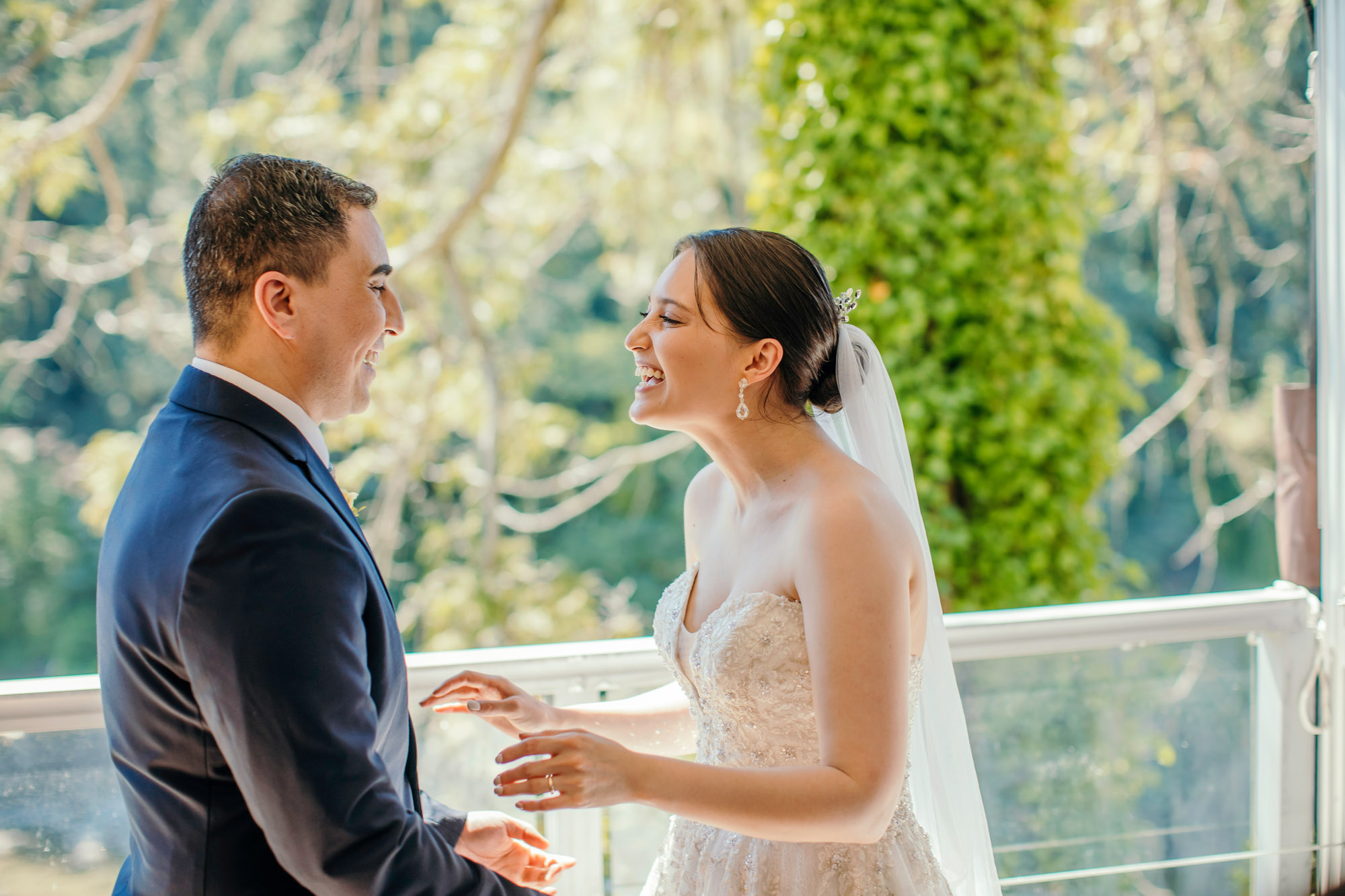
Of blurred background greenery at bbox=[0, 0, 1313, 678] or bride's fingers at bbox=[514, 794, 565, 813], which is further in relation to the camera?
blurred background greenery at bbox=[0, 0, 1313, 678]

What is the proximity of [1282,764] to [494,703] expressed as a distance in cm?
228

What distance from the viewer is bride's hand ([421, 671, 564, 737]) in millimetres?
1483

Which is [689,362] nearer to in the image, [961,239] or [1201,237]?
[961,239]

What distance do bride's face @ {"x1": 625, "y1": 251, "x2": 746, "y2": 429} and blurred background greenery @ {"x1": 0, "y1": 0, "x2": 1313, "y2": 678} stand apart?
2022mm

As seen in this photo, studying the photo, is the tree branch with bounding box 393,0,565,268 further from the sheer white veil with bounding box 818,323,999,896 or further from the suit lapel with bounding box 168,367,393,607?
the suit lapel with bounding box 168,367,393,607

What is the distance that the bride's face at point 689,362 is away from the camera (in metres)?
1.60

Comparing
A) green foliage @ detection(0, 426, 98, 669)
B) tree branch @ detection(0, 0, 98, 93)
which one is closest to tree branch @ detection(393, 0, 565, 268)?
tree branch @ detection(0, 0, 98, 93)

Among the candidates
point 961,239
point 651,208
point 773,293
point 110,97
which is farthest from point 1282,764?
point 110,97

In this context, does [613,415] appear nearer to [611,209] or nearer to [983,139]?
[611,209]

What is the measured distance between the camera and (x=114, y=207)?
457 centimetres

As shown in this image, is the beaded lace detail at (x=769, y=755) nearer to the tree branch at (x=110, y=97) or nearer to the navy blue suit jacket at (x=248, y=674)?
the navy blue suit jacket at (x=248, y=674)

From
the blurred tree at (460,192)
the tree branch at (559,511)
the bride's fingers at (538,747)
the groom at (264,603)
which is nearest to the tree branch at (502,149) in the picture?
the blurred tree at (460,192)

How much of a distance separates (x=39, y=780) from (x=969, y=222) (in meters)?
3.23

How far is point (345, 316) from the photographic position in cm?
125
